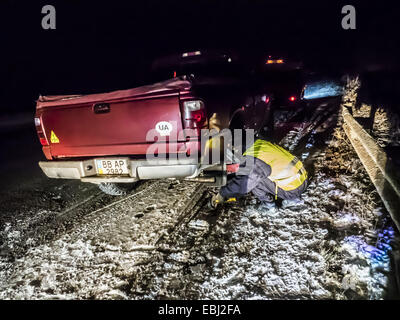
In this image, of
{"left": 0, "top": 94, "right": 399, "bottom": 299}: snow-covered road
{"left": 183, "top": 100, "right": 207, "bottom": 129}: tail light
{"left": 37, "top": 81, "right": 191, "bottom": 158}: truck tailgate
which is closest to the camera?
{"left": 0, "top": 94, "right": 399, "bottom": 299}: snow-covered road

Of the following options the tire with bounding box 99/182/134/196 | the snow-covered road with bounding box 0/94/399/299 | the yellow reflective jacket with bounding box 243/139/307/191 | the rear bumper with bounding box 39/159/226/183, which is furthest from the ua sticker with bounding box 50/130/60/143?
the yellow reflective jacket with bounding box 243/139/307/191

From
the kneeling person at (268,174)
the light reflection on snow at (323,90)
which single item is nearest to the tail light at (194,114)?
the kneeling person at (268,174)

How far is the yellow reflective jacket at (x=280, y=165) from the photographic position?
9.34 feet

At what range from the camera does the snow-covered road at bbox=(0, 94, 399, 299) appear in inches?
84.2

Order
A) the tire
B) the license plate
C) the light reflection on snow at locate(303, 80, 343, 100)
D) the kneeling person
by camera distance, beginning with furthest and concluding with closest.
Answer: the light reflection on snow at locate(303, 80, 343, 100), the tire, the license plate, the kneeling person

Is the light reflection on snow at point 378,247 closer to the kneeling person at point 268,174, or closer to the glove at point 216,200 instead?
the kneeling person at point 268,174

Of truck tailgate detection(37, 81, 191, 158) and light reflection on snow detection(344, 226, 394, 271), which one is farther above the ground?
truck tailgate detection(37, 81, 191, 158)

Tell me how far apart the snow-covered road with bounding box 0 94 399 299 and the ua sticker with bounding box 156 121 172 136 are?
1.14 metres

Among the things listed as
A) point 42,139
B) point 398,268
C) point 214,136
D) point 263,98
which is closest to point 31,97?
point 42,139

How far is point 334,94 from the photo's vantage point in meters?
11.0

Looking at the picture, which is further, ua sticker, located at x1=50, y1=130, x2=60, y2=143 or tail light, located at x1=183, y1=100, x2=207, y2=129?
ua sticker, located at x1=50, y1=130, x2=60, y2=143

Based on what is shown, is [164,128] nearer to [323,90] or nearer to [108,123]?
[108,123]

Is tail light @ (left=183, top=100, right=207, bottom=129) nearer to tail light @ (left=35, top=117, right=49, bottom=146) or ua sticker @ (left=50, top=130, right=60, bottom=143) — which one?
ua sticker @ (left=50, top=130, right=60, bottom=143)

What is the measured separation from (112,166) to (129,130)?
52 centimetres
